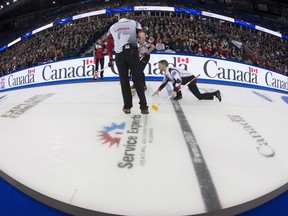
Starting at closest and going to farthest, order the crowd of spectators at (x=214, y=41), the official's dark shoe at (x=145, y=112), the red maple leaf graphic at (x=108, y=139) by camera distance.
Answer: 1. the red maple leaf graphic at (x=108, y=139)
2. the official's dark shoe at (x=145, y=112)
3. the crowd of spectators at (x=214, y=41)

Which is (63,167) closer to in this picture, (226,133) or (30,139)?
(30,139)

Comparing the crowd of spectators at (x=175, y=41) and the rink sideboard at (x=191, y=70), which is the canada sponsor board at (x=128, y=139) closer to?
the rink sideboard at (x=191, y=70)

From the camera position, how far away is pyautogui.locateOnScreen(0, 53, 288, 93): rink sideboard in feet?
28.4

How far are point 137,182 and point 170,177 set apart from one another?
0.90ft

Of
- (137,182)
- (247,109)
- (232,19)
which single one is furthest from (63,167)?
(232,19)

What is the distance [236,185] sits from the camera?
1.95 meters

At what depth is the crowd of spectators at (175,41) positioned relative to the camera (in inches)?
486

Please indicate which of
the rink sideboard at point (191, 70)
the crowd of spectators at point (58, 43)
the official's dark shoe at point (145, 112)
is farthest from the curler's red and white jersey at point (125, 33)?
the crowd of spectators at point (58, 43)

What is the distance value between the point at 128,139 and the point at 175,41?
1060 centimetres

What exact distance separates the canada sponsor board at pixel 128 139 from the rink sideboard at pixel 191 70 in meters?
5.50

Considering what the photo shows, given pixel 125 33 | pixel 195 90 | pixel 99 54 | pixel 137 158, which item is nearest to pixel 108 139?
pixel 137 158

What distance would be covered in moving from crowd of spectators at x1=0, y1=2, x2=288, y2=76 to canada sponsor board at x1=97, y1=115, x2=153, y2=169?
23.9ft

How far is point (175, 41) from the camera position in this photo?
1257 cm

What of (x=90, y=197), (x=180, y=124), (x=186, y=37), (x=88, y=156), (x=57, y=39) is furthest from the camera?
(x=57, y=39)
